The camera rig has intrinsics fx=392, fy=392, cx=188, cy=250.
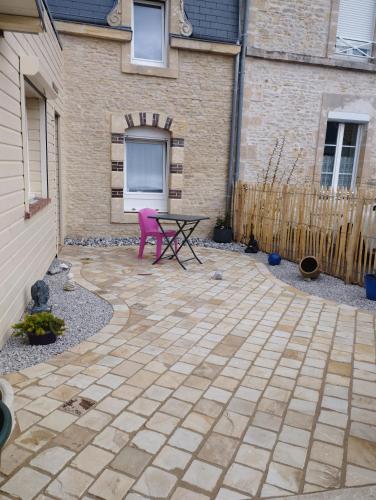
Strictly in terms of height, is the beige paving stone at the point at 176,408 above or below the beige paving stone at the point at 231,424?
above

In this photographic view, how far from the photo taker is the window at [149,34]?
8.47 m

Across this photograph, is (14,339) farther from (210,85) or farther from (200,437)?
(210,85)

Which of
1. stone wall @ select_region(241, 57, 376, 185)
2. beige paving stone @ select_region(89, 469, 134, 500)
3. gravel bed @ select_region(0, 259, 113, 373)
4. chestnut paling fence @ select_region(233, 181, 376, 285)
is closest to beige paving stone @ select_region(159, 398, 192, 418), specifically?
beige paving stone @ select_region(89, 469, 134, 500)

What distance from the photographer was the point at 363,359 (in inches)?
134

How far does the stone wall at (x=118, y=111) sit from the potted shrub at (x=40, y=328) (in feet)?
17.6

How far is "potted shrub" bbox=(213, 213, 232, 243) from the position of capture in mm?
8914

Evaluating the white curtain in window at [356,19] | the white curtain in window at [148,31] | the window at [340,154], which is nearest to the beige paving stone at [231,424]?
the white curtain in window at [148,31]

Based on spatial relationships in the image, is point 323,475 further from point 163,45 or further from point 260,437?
point 163,45

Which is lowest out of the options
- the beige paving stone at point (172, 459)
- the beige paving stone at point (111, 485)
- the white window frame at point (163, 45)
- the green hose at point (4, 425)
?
the beige paving stone at point (172, 459)

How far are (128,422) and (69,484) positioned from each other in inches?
21.4

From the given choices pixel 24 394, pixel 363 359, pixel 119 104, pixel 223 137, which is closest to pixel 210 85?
pixel 223 137

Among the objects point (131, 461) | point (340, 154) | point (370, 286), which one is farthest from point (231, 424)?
point (340, 154)

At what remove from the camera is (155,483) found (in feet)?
6.31

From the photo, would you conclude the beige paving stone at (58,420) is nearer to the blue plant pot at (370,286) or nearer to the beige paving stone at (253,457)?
the beige paving stone at (253,457)
